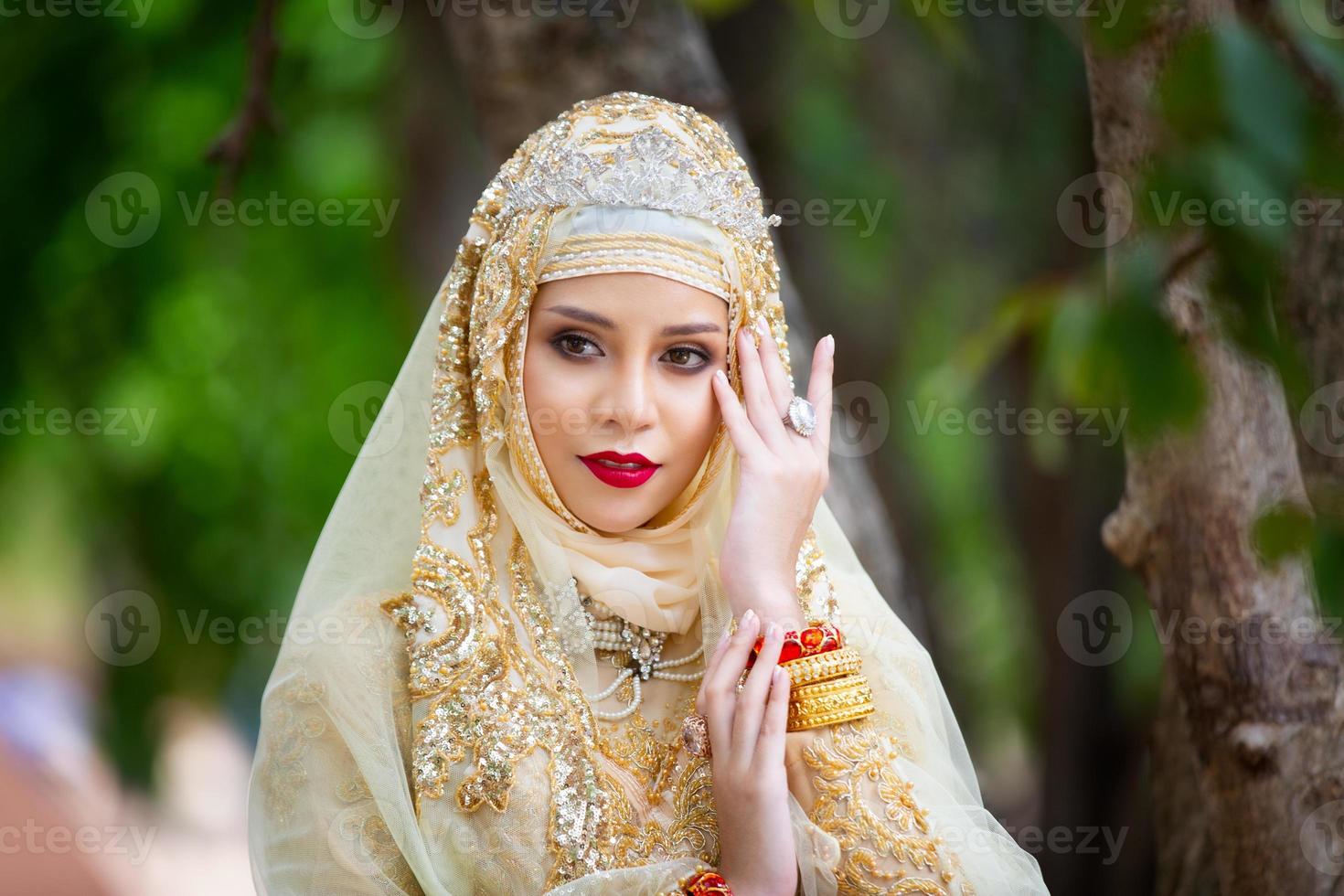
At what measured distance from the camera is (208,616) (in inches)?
191

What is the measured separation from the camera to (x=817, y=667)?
2104mm

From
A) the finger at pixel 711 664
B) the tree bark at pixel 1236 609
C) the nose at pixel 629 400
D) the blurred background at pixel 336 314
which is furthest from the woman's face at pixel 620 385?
the blurred background at pixel 336 314

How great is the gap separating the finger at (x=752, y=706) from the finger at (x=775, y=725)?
11 millimetres

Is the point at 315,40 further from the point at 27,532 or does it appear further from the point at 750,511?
the point at 750,511

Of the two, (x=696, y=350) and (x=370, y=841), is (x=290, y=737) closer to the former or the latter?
(x=370, y=841)

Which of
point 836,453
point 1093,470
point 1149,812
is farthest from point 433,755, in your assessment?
point 1093,470

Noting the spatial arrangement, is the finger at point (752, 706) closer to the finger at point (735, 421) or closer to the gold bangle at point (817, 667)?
the gold bangle at point (817, 667)

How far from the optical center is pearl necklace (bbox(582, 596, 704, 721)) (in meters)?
2.26

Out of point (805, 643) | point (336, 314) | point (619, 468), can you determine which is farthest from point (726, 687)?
point (336, 314)

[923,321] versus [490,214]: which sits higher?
[923,321]

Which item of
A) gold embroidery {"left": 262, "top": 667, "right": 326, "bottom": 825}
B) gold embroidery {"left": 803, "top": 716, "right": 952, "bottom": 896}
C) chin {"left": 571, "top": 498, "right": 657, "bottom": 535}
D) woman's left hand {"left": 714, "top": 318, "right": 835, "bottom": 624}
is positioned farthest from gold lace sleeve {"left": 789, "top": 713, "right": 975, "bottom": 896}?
gold embroidery {"left": 262, "top": 667, "right": 326, "bottom": 825}

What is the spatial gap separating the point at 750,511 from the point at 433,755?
25.8 inches

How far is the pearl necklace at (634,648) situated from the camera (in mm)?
2264

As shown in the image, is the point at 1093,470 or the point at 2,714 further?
the point at 2,714
